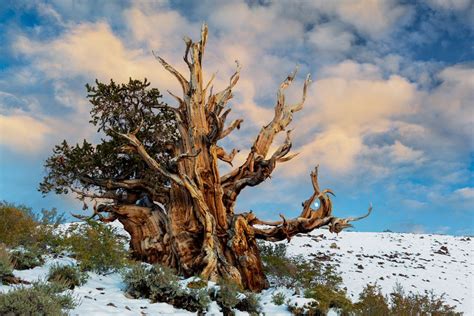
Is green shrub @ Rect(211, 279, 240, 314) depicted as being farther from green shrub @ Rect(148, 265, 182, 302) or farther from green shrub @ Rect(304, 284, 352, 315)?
green shrub @ Rect(304, 284, 352, 315)

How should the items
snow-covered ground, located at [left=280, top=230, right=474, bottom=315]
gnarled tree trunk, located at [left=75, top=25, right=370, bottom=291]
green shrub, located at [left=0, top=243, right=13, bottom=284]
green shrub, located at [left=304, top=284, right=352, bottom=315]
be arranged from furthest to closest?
snow-covered ground, located at [left=280, top=230, right=474, bottom=315] < gnarled tree trunk, located at [left=75, top=25, right=370, bottom=291] < green shrub, located at [left=304, top=284, right=352, bottom=315] < green shrub, located at [left=0, top=243, right=13, bottom=284]

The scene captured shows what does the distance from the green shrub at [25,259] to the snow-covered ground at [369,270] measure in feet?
0.75

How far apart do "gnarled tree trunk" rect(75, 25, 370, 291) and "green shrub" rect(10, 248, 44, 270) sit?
15.3ft

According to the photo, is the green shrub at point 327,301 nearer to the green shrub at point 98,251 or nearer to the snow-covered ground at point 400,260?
the snow-covered ground at point 400,260

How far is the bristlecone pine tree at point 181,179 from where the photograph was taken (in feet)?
51.1

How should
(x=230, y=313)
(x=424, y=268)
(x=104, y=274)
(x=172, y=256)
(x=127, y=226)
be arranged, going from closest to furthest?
(x=230, y=313), (x=104, y=274), (x=172, y=256), (x=127, y=226), (x=424, y=268)

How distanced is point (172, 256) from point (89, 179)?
14.6 feet

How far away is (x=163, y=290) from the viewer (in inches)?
451

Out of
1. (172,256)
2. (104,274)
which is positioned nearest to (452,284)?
(172,256)

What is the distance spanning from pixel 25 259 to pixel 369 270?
1765 cm

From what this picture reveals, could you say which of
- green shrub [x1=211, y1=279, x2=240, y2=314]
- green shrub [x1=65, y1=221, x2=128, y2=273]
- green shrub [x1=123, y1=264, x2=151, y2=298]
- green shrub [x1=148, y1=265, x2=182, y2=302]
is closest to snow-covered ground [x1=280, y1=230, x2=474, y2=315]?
green shrub [x1=211, y1=279, x2=240, y2=314]

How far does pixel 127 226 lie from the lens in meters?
16.9

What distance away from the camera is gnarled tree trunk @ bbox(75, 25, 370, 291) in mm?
15352

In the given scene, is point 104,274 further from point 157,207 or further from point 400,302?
point 400,302
